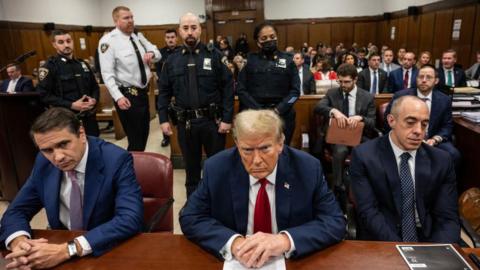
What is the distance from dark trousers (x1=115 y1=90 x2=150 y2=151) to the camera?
3.31m

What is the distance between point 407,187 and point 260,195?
34.1 inches

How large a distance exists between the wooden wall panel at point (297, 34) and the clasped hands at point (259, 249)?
512 inches

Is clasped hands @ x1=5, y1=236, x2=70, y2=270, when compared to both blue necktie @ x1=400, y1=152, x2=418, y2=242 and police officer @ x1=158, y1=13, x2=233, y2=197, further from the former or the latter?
police officer @ x1=158, y1=13, x2=233, y2=197

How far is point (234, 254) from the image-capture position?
1.26 metres

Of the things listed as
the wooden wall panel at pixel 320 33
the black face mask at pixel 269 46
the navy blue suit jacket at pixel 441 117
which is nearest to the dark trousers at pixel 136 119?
the black face mask at pixel 269 46

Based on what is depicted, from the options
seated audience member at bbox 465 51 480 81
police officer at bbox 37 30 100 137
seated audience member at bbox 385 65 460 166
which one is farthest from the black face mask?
seated audience member at bbox 465 51 480 81

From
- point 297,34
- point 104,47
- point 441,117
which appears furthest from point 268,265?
point 297,34

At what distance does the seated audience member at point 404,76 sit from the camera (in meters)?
5.46

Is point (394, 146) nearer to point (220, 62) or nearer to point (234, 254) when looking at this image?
point (234, 254)

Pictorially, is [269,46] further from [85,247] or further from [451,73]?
[451,73]

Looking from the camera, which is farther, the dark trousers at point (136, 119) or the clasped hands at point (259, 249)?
the dark trousers at point (136, 119)

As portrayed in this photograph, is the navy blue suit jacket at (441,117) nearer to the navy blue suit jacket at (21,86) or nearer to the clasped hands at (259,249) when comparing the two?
the clasped hands at (259,249)

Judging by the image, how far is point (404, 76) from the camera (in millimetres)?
5590

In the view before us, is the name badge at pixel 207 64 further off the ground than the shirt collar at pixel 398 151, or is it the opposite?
the name badge at pixel 207 64
